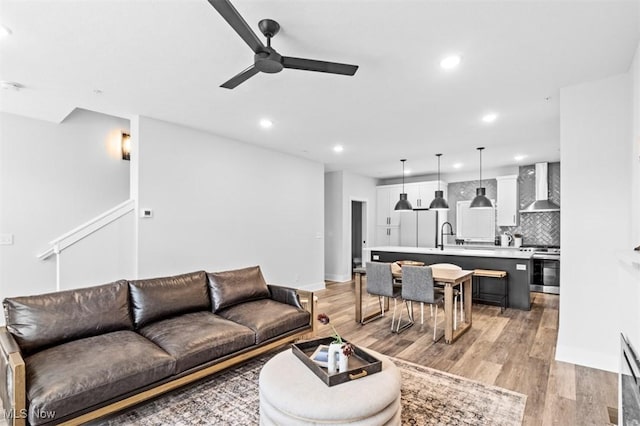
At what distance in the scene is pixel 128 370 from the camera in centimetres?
217

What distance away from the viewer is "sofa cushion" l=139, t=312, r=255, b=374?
251 centimetres

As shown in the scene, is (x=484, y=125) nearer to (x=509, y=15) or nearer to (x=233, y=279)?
(x=509, y=15)

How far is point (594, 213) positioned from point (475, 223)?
16.2 ft

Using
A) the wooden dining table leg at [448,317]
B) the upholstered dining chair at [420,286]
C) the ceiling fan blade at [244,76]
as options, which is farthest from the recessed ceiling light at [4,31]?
the wooden dining table leg at [448,317]

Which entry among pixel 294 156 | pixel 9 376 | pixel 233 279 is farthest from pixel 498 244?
pixel 9 376

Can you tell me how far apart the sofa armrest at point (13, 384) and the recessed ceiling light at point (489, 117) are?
15.9 feet

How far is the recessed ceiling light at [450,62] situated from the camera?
2586mm

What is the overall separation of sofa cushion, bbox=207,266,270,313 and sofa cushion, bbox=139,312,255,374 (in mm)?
332

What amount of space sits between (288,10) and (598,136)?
3072 mm

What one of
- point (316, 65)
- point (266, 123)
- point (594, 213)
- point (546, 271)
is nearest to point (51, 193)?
point (266, 123)

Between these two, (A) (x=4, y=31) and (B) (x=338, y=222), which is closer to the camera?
(A) (x=4, y=31)

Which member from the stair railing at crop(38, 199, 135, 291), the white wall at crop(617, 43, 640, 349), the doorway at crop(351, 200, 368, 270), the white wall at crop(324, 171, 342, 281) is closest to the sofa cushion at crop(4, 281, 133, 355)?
the stair railing at crop(38, 199, 135, 291)

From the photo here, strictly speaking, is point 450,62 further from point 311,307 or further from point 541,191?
point 541,191

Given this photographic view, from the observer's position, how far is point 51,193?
4.17 m
